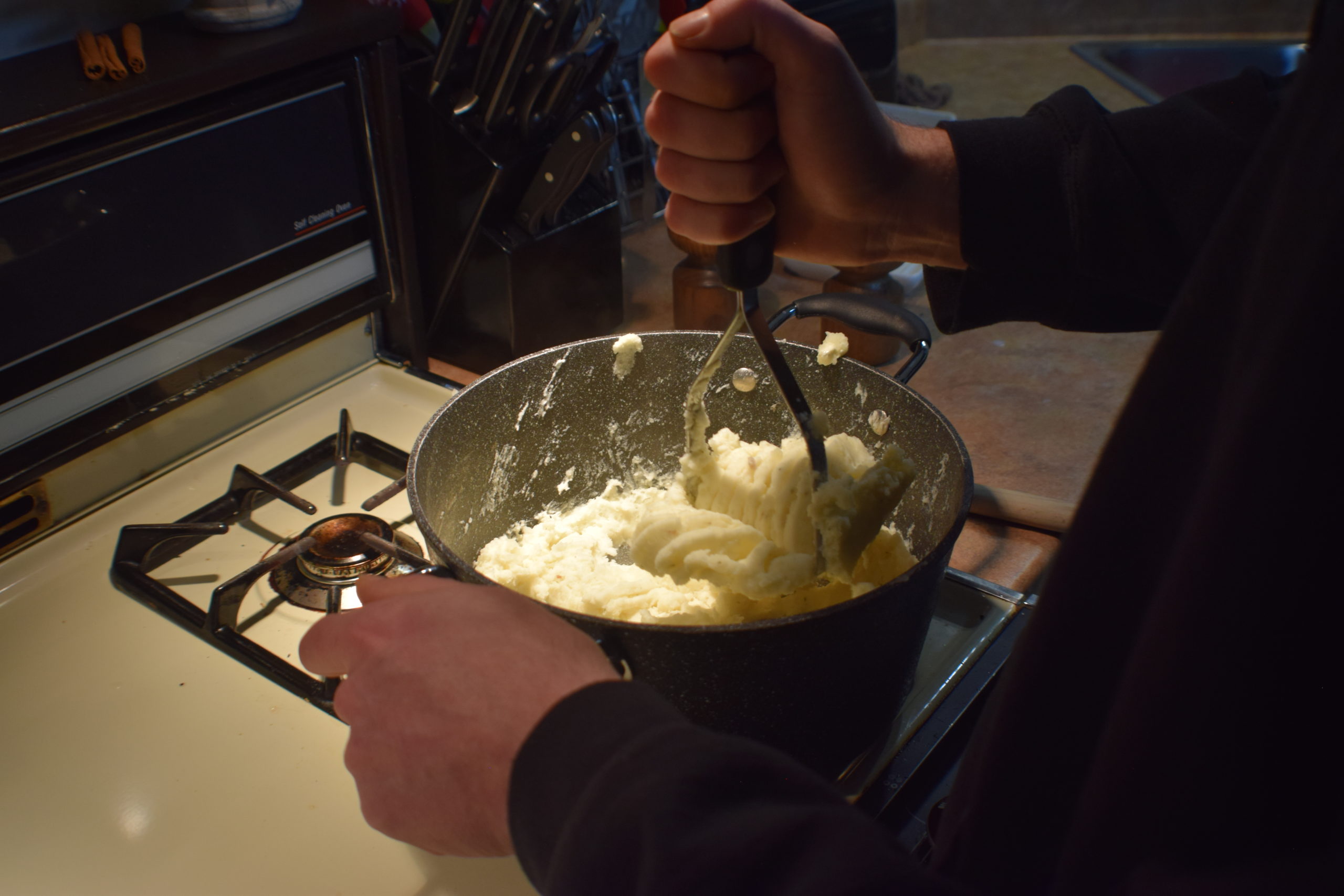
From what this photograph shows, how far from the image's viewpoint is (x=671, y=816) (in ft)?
1.04

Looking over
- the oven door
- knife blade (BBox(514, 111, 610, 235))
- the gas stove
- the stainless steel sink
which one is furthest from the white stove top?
the stainless steel sink

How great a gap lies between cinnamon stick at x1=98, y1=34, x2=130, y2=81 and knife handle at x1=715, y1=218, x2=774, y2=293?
0.49m

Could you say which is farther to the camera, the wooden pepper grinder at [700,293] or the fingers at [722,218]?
the wooden pepper grinder at [700,293]

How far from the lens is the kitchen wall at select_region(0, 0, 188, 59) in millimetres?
780

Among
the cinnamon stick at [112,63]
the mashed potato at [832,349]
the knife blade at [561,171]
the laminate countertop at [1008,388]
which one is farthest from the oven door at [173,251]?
the mashed potato at [832,349]

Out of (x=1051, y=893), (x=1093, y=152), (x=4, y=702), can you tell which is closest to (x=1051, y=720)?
(x=1051, y=893)

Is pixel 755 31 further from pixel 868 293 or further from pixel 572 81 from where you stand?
pixel 868 293

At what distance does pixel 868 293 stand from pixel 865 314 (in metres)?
0.35

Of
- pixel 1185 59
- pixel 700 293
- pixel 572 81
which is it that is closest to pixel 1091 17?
pixel 1185 59

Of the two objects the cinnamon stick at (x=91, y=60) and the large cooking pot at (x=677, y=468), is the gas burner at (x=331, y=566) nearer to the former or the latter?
the large cooking pot at (x=677, y=468)

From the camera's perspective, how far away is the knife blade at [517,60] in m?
0.83

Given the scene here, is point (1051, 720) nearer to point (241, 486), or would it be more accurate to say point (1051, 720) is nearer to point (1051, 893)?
point (1051, 893)

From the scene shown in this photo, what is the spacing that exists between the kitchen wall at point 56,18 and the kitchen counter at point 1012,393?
0.46 meters

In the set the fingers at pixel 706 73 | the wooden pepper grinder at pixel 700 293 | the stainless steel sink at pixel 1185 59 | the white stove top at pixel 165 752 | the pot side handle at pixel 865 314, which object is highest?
the fingers at pixel 706 73
